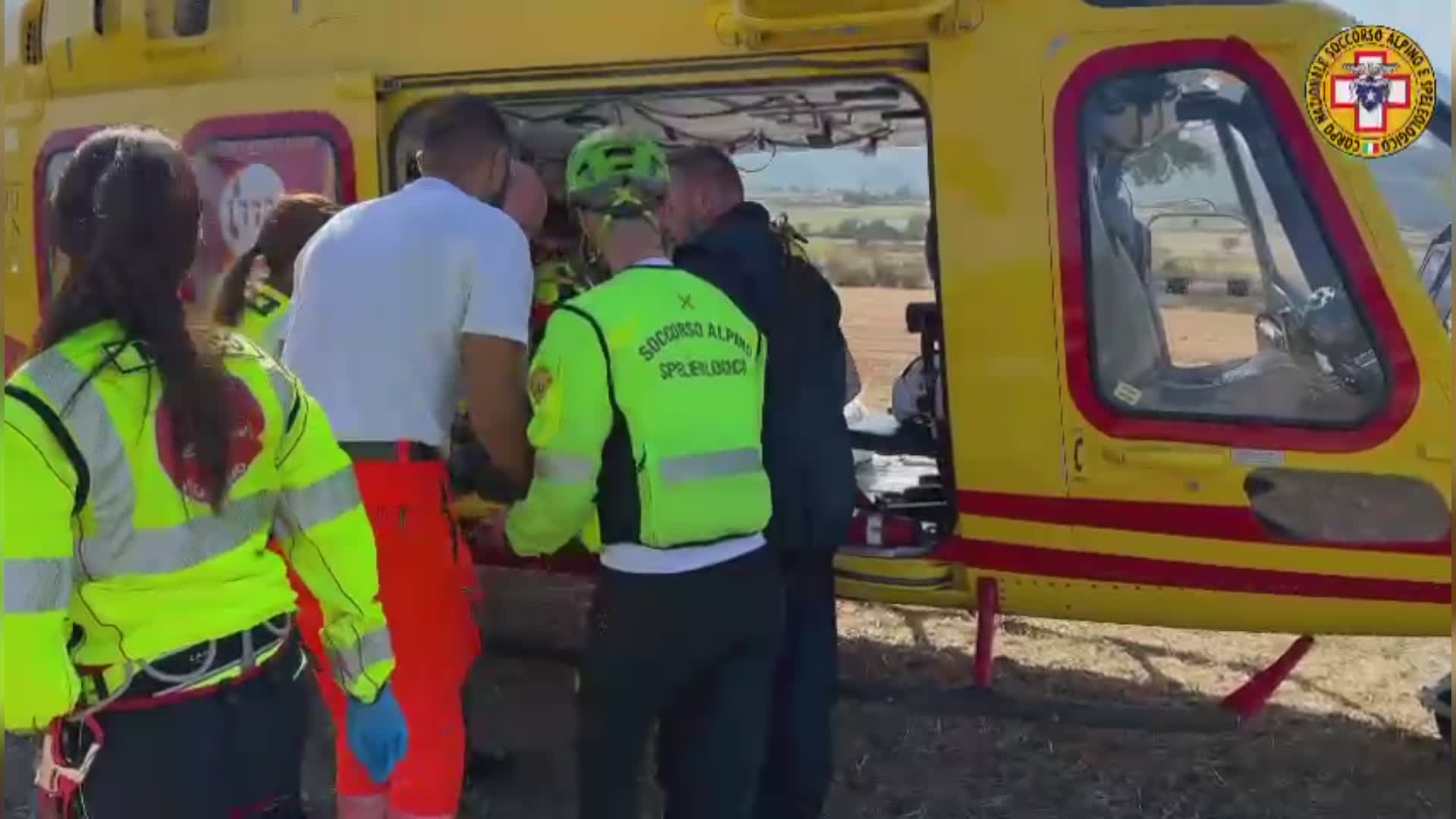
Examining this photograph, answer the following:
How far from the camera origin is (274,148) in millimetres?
4598

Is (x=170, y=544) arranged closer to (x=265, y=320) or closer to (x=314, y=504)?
(x=314, y=504)

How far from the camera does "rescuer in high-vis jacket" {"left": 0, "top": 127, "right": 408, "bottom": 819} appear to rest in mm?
1898

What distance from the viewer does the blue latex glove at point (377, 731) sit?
91.2 inches

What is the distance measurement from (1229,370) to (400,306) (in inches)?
91.1

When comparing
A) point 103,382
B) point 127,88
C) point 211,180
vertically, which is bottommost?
point 103,382

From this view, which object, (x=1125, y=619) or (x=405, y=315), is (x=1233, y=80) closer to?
(x=1125, y=619)

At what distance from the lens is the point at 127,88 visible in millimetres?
5031

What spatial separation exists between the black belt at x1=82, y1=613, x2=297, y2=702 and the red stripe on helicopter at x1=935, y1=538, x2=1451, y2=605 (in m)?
2.36

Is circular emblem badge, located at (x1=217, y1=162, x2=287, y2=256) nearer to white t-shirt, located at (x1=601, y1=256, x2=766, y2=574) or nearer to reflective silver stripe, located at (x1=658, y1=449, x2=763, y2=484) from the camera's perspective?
white t-shirt, located at (x1=601, y1=256, x2=766, y2=574)

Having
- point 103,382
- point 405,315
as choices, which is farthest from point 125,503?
point 405,315

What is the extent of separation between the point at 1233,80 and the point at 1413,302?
75 centimetres

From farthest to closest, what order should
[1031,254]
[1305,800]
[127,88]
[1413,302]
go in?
[127,88], [1305,800], [1031,254], [1413,302]

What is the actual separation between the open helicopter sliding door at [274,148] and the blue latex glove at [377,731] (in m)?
2.40

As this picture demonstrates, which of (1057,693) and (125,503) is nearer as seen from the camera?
(125,503)
